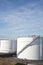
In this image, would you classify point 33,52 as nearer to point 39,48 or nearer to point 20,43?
point 39,48

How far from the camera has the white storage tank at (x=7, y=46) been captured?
46.8m

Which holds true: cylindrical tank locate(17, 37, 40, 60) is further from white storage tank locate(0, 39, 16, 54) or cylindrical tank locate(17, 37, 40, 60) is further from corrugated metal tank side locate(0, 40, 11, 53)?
corrugated metal tank side locate(0, 40, 11, 53)

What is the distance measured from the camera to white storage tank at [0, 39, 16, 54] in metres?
46.8

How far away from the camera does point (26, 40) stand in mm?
34000

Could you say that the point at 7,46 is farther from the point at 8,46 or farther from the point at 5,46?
the point at 5,46

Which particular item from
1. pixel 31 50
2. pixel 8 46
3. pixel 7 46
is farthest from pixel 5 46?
pixel 31 50

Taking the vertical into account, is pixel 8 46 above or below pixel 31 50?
above

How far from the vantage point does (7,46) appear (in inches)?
1880

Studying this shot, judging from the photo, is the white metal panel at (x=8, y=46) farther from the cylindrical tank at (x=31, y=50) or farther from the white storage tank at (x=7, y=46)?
the cylindrical tank at (x=31, y=50)

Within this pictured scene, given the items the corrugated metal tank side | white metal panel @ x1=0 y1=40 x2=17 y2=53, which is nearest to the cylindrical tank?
white metal panel @ x1=0 y1=40 x2=17 y2=53

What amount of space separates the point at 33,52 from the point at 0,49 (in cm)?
1993

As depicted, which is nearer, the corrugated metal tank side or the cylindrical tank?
the cylindrical tank

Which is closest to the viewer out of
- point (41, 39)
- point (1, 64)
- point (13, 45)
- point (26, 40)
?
point (1, 64)

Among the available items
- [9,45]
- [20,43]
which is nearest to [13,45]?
[9,45]
